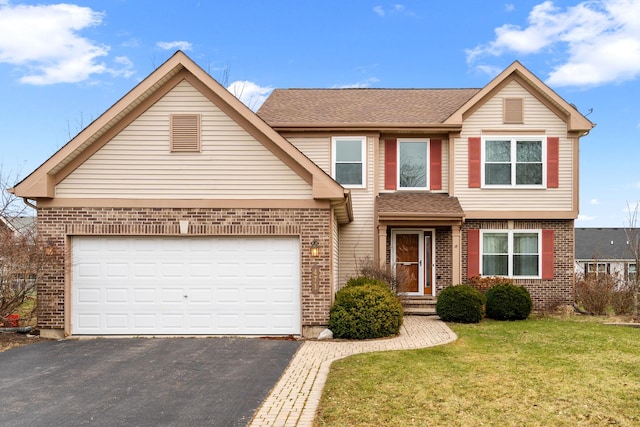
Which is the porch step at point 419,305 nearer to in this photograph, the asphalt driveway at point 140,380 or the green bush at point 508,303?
the green bush at point 508,303

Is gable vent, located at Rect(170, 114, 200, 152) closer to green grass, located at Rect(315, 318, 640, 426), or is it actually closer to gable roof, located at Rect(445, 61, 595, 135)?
green grass, located at Rect(315, 318, 640, 426)

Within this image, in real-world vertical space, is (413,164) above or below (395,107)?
below

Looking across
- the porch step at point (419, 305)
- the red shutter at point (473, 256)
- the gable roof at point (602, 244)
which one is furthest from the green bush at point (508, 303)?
the gable roof at point (602, 244)

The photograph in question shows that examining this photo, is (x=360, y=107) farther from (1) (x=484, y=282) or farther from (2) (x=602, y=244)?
(2) (x=602, y=244)

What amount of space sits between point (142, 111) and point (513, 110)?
40.9ft

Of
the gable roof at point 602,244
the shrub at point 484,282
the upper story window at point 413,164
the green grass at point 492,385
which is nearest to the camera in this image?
the green grass at point 492,385

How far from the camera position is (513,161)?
803 inches

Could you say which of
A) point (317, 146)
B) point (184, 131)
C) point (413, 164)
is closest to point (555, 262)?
point (413, 164)

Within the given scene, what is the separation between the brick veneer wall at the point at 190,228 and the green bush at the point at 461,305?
4.83 meters

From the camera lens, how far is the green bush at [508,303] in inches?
690

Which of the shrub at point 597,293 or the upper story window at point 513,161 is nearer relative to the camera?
the shrub at point 597,293

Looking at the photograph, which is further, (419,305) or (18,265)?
(419,305)

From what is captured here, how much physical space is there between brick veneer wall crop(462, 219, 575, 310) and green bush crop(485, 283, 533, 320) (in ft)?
8.51

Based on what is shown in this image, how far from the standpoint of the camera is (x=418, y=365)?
10578 millimetres
